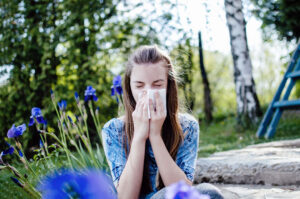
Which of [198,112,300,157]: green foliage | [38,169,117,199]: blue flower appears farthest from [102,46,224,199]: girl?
[198,112,300,157]: green foliage

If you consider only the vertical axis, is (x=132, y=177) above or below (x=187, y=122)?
below

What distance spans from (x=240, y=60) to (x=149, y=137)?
150 inches

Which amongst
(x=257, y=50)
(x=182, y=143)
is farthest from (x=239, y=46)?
(x=257, y=50)

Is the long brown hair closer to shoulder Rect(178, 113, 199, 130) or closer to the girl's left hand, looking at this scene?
shoulder Rect(178, 113, 199, 130)

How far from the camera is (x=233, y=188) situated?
1.98 meters

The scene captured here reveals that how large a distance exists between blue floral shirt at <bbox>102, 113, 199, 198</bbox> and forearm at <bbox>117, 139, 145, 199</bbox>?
0.13 meters

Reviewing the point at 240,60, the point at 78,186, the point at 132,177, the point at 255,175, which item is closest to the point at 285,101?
the point at 240,60

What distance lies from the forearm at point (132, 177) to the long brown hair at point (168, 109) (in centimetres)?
24

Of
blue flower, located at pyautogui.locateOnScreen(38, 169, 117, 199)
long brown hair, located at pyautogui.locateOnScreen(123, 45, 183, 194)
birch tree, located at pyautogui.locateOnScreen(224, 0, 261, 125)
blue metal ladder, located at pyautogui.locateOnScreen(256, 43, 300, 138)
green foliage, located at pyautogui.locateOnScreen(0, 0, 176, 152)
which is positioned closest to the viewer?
blue flower, located at pyautogui.locateOnScreen(38, 169, 117, 199)

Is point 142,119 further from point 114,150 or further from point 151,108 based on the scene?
point 114,150

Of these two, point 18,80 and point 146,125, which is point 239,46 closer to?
point 18,80

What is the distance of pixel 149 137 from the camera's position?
5.02 feet

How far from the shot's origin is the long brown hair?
168cm

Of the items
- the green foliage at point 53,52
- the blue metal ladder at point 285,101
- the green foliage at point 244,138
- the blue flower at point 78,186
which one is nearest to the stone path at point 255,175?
the green foliage at point 244,138
